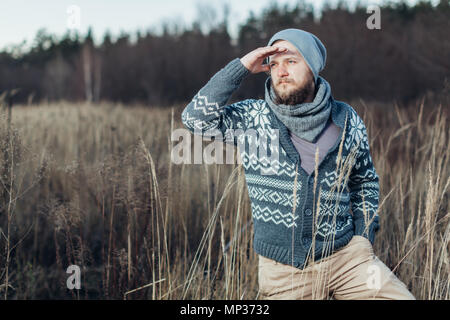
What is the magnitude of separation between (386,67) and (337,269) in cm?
966

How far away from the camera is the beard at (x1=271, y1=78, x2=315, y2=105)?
1561 mm

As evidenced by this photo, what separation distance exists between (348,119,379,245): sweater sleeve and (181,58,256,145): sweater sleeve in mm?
487

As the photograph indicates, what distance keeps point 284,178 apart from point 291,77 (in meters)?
0.38

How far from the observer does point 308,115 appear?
159 cm

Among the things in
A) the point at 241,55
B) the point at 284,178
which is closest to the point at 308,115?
the point at 284,178

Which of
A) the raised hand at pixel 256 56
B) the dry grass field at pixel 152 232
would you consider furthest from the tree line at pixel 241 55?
the dry grass field at pixel 152 232

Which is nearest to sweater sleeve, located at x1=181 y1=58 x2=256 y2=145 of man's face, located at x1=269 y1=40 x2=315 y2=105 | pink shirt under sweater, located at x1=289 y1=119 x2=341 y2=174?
man's face, located at x1=269 y1=40 x2=315 y2=105

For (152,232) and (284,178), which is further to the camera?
(152,232)

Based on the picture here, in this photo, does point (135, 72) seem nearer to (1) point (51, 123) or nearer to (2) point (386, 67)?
(2) point (386, 67)

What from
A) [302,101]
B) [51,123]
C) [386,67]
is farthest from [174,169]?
[386,67]

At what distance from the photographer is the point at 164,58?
56.4ft

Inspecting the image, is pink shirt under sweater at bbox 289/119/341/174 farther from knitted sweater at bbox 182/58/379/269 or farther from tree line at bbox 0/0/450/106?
tree line at bbox 0/0/450/106

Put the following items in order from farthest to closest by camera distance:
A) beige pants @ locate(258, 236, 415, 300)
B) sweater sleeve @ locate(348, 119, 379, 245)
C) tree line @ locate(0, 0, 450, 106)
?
tree line @ locate(0, 0, 450, 106), sweater sleeve @ locate(348, 119, 379, 245), beige pants @ locate(258, 236, 415, 300)

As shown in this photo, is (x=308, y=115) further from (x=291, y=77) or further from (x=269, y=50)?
(x=269, y=50)
